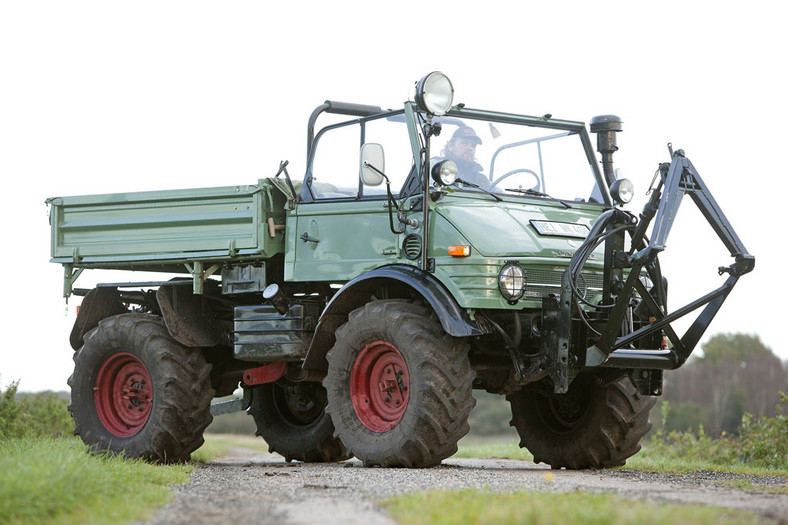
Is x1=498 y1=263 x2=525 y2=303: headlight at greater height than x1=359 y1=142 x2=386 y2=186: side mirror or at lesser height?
lesser

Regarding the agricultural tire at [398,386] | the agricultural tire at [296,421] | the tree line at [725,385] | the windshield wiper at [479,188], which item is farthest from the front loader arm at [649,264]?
the tree line at [725,385]

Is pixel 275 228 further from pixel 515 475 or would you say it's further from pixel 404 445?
pixel 515 475

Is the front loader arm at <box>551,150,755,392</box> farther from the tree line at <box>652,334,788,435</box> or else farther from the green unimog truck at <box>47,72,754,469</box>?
the tree line at <box>652,334,788,435</box>

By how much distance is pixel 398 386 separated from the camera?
10.1 metres

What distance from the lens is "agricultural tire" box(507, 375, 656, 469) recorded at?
35.5ft

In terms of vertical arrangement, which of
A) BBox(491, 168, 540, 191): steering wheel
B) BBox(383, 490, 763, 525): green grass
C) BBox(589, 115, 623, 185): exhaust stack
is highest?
BBox(589, 115, 623, 185): exhaust stack

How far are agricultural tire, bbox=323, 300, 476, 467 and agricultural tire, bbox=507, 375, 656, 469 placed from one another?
1726 millimetres

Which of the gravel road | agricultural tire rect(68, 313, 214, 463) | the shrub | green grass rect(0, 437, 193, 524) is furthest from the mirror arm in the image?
the shrub

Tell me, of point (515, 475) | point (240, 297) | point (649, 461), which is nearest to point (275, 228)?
point (240, 297)

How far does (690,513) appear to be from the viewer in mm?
5953

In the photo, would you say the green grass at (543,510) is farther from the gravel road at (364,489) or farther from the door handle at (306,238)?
the door handle at (306,238)

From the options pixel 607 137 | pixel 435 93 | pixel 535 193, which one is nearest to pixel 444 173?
pixel 435 93

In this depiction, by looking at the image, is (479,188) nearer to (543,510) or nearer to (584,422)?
(584,422)

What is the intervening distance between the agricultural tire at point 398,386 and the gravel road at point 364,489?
0.85ft
